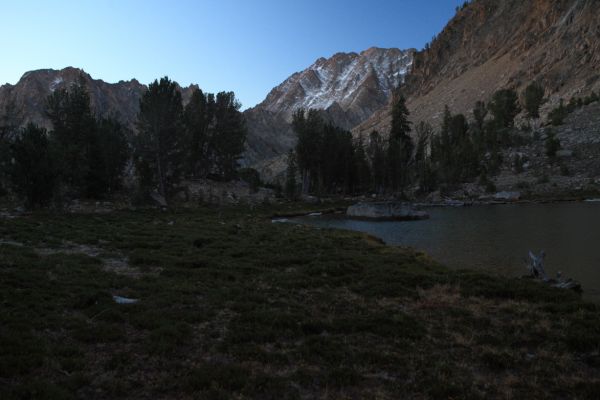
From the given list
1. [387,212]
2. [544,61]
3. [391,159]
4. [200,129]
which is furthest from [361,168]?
[544,61]

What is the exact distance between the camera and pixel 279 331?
1225 cm

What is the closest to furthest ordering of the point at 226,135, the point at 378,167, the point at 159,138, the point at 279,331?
1. the point at 279,331
2. the point at 159,138
3. the point at 226,135
4. the point at 378,167

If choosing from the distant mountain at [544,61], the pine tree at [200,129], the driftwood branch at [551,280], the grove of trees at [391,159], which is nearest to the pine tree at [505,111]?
the grove of trees at [391,159]

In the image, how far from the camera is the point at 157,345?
1079 centimetres

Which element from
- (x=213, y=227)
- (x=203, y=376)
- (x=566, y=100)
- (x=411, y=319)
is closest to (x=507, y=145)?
(x=566, y=100)

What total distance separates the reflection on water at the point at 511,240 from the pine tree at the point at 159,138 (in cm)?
2830

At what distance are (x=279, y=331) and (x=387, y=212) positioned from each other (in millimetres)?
45973

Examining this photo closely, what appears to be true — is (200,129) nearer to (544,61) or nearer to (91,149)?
(91,149)

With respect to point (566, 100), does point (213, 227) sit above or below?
below

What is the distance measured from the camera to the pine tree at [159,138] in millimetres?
63062

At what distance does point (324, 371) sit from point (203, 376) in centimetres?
261

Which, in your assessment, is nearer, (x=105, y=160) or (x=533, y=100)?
(x=105, y=160)

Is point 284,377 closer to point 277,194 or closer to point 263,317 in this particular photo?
point 263,317

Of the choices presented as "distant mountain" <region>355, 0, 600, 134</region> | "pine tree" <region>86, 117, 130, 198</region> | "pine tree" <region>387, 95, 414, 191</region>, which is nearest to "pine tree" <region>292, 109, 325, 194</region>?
"pine tree" <region>387, 95, 414, 191</region>
